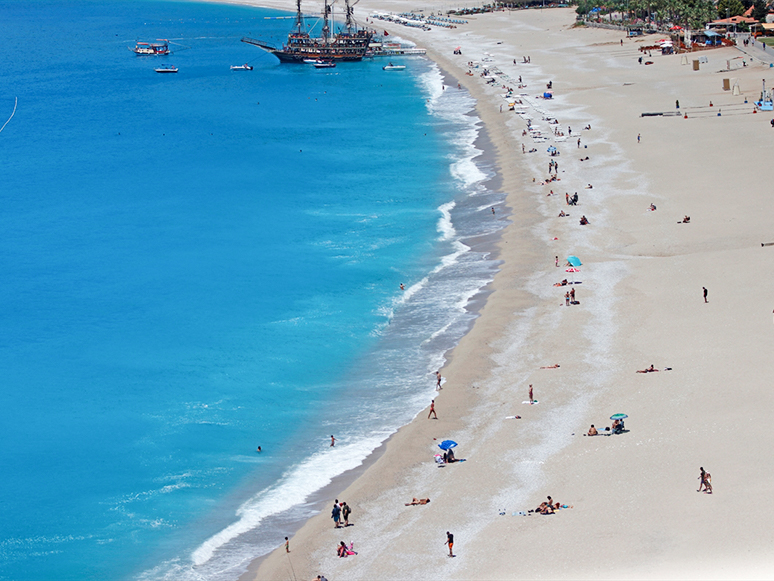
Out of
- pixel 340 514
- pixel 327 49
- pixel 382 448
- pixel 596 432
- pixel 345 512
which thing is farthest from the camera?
pixel 327 49

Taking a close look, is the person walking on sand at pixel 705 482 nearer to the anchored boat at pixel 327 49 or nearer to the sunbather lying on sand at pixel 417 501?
the sunbather lying on sand at pixel 417 501

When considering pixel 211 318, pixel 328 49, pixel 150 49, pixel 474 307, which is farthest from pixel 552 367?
pixel 150 49

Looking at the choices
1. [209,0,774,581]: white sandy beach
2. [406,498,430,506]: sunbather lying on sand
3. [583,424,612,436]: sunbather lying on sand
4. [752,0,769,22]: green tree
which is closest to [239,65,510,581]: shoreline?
[209,0,774,581]: white sandy beach

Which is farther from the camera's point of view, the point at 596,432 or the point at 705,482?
the point at 596,432

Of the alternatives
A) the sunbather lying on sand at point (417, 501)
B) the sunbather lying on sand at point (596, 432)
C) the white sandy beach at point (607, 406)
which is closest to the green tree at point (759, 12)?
the white sandy beach at point (607, 406)

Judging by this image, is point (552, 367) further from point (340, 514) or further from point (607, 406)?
point (340, 514)

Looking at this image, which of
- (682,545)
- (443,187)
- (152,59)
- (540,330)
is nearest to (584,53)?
(443,187)
